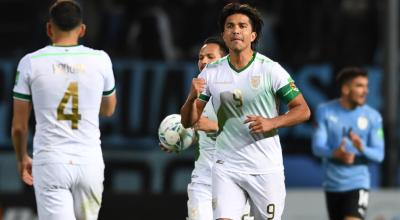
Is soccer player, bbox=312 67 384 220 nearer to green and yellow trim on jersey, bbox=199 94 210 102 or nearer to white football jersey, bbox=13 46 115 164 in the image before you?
green and yellow trim on jersey, bbox=199 94 210 102

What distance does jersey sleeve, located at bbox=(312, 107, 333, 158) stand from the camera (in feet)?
39.6

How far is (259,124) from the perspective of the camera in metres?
8.42

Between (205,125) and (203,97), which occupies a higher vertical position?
(203,97)

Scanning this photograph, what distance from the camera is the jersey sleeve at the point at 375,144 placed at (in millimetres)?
12000

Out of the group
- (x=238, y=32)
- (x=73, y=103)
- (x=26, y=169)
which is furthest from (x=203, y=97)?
(x=26, y=169)

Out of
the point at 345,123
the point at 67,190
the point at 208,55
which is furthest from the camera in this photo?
the point at 345,123

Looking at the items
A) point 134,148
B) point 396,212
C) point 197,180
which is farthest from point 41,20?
point 197,180

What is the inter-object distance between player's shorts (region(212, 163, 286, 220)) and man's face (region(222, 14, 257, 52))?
0.92 metres

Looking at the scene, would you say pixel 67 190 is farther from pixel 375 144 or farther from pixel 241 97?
pixel 375 144

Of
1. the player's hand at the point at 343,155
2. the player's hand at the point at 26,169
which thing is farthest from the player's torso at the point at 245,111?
the player's hand at the point at 343,155

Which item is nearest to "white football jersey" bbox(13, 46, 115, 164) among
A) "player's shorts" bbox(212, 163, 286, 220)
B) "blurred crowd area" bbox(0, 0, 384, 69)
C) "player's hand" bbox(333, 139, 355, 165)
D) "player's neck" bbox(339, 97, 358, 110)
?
"player's shorts" bbox(212, 163, 286, 220)

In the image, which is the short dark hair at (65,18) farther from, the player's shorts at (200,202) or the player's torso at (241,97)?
the player's shorts at (200,202)

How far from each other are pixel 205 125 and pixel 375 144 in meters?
3.30

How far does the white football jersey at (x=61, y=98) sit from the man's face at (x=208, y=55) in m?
1.20
